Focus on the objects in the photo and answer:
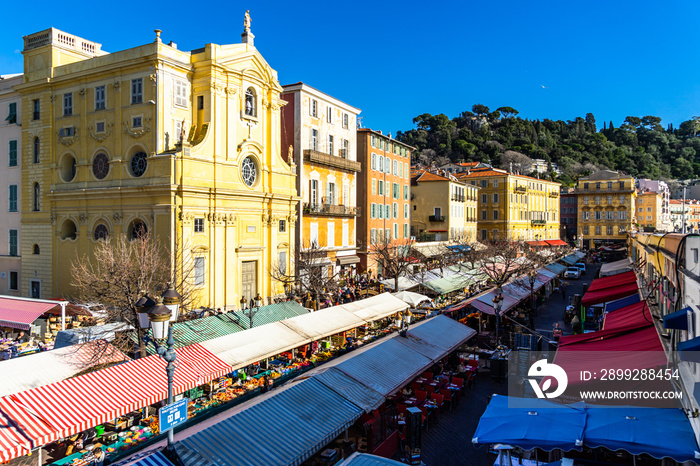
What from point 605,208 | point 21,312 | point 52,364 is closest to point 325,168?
point 21,312

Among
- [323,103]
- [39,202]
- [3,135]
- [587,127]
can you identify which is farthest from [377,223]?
[587,127]

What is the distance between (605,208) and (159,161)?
8271cm

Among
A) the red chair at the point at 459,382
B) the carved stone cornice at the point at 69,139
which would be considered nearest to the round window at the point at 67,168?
the carved stone cornice at the point at 69,139

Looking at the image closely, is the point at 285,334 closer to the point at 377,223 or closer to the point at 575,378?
the point at 575,378

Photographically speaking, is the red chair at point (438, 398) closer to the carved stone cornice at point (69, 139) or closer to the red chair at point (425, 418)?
the red chair at point (425, 418)

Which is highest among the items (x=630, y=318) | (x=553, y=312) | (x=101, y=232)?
(x=101, y=232)

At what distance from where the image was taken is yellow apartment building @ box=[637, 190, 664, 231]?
89.1m

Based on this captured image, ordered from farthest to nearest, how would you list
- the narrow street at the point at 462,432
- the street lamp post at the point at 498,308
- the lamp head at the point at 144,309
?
1. the street lamp post at the point at 498,308
2. the narrow street at the point at 462,432
3. the lamp head at the point at 144,309

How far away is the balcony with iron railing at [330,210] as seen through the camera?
37.8 meters

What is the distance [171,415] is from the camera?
8.16 m

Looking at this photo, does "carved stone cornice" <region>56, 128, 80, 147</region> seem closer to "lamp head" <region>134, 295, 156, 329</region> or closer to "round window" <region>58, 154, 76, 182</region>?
"round window" <region>58, 154, 76, 182</region>

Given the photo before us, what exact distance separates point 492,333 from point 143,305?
72.1 feet

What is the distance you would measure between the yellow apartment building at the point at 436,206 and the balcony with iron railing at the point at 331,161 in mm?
18119

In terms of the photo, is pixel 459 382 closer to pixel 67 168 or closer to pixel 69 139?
pixel 69 139
